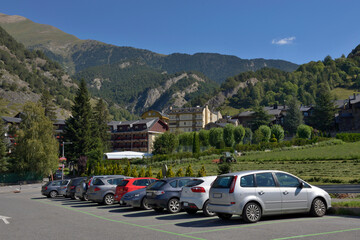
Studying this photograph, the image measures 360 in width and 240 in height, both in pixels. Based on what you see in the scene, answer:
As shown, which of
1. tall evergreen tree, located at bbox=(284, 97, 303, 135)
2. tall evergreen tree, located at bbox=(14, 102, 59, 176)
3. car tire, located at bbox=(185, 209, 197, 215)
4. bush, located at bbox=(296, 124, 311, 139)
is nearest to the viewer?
car tire, located at bbox=(185, 209, 197, 215)

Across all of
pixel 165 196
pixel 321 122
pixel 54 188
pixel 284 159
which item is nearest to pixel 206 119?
pixel 321 122

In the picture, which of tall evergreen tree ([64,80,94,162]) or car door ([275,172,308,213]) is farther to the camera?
tall evergreen tree ([64,80,94,162])

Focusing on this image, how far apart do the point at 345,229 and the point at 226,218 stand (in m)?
4.20

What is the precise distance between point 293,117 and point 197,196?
4095 inches

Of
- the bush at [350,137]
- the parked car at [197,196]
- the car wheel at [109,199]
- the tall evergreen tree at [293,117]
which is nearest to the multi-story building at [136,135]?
the tall evergreen tree at [293,117]

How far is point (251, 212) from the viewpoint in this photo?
11.5 meters

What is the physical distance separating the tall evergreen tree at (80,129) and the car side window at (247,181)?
201 feet

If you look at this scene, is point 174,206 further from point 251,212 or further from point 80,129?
point 80,129

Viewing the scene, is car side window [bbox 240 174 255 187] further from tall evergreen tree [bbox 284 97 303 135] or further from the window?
tall evergreen tree [bbox 284 97 303 135]

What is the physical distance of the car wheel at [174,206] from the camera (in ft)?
50.6

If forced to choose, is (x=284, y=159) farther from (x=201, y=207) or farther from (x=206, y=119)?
(x=206, y=119)

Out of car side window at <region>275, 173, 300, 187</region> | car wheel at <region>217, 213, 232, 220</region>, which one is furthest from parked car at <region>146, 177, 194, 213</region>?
car side window at <region>275, 173, 300, 187</region>

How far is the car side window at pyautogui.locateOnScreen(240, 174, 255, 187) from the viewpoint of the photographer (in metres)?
11.6

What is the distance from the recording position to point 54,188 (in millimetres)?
30281
